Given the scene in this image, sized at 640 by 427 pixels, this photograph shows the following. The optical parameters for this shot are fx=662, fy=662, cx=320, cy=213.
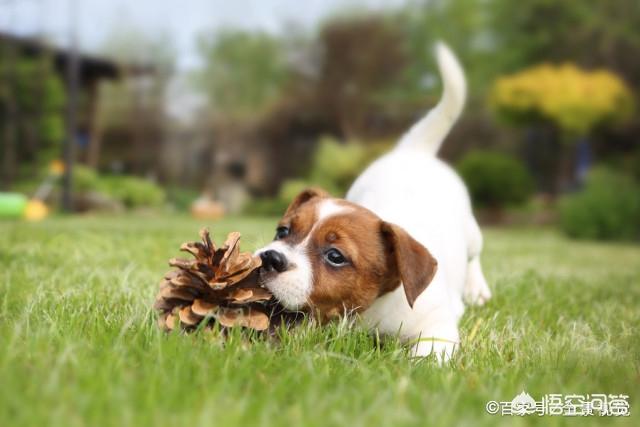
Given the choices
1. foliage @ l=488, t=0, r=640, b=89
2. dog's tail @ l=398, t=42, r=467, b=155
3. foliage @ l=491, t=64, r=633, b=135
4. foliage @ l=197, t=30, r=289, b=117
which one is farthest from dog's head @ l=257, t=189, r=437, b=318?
foliage @ l=197, t=30, r=289, b=117

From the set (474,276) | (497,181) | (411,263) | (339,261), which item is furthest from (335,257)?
(497,181)

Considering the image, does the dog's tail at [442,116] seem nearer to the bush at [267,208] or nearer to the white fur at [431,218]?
the white fur at [431,218]

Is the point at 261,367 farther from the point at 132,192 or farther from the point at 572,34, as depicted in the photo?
the point at 572,34

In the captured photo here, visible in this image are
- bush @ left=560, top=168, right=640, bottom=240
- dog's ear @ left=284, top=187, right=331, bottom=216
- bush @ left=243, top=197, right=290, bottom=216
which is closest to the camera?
dog's ear @ left=284, top=187, right=331, bottom=216

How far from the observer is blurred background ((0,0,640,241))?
622 inches

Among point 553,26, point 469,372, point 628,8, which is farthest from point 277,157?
point 469,372

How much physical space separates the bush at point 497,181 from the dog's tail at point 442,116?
40.7ft

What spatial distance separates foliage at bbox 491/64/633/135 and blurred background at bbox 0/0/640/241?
5 centimetres

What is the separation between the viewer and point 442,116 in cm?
388

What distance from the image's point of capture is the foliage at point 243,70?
25.9m

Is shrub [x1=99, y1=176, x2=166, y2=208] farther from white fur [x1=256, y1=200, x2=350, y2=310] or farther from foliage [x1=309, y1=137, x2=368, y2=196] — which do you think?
white fur [x1=256, y1=200, x2=350, y2=310]

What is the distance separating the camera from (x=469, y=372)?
6.80 feet

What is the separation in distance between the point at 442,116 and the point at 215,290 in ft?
7.02

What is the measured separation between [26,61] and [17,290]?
1427 cm
